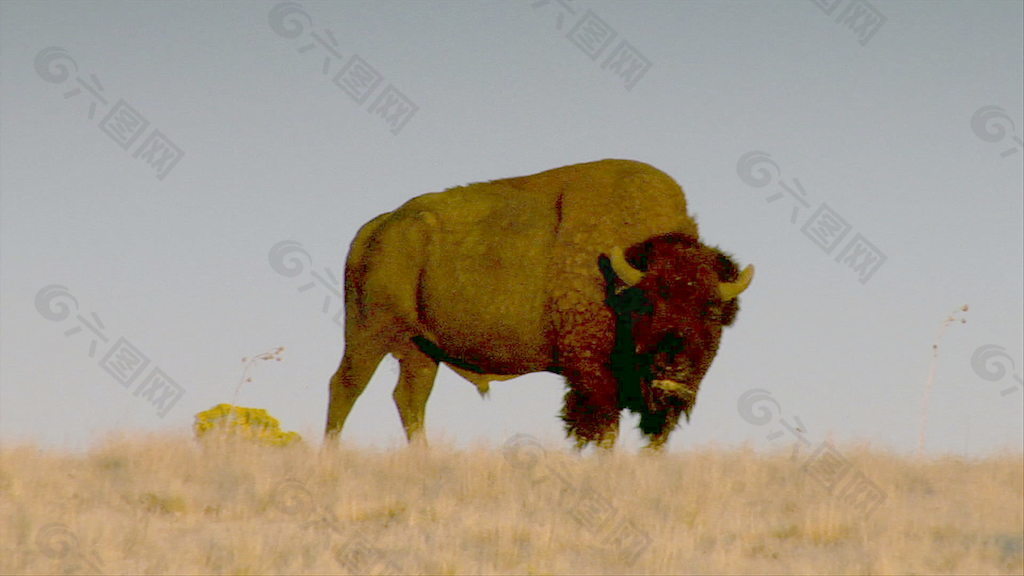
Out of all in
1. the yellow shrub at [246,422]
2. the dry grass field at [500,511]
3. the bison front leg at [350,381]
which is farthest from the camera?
the yellow shrub at [246,422]

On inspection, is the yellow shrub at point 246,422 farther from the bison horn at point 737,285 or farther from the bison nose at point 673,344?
the bison horn at point 737,285

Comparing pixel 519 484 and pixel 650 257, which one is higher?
pixel 650 257

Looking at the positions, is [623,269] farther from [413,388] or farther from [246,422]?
[246,422]

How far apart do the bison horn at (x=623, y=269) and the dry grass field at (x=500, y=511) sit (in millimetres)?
1671

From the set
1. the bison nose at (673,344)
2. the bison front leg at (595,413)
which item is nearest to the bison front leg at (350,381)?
the bison front leg at (595,413)

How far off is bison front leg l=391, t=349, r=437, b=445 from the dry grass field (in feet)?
6.18

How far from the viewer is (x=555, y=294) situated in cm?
1238

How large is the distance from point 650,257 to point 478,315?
1945 millimetres

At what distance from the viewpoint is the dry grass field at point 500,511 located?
27.4 ft

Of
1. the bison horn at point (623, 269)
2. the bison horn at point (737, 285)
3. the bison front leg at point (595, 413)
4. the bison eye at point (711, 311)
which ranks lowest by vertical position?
the bison front leg at point (595, 413)

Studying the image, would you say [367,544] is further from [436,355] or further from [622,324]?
[436,355]

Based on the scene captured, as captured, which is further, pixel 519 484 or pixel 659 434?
pixel 659 434

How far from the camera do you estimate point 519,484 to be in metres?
10.3

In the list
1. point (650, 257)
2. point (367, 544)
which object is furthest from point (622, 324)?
point (367, 544)
